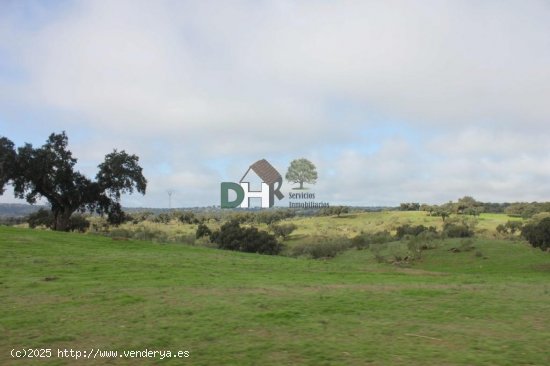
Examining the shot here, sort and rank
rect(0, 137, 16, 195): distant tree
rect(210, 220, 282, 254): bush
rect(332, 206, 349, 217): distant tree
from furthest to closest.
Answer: rect(332, 206, 349, 217): distant tree < rect(210, 220, 282, 254): bush < rect(0, 137, 16, 195): distant tree

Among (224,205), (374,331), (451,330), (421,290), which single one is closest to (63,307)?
(374,331)

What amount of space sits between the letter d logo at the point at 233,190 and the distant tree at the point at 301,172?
9.77 metres

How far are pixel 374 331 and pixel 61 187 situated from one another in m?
37.3

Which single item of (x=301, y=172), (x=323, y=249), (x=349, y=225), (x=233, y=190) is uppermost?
(x=301, y=172)

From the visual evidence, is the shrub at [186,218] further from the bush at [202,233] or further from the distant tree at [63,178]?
the distant tree at [63,178]

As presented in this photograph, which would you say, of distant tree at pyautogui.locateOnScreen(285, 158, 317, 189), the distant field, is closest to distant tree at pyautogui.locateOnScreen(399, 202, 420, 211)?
the distant field

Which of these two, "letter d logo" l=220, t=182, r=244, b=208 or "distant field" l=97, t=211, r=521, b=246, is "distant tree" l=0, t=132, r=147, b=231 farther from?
"distant field" l=97, t=211, r=521, b=246

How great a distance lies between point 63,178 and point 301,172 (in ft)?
101

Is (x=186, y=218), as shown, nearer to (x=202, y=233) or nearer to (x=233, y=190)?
(x=233, y=190)

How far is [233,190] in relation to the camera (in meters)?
54.2

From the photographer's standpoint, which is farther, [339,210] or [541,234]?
[339,210]

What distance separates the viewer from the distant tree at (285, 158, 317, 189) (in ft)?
208
